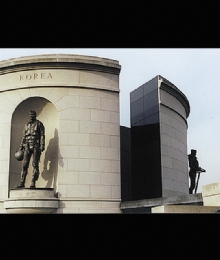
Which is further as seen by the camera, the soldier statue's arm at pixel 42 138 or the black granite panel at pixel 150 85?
the black granite panel at pixel 150 85

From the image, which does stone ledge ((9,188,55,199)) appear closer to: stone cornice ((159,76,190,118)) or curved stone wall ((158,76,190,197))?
curved stone wall ((158,76,190,197))

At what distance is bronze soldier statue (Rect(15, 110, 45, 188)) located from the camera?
19.9 metres

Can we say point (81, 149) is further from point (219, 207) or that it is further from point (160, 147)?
point (219, 207)

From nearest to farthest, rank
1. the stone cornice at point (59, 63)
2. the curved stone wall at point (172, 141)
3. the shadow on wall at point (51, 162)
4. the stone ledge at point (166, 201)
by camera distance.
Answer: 1. the stone ledge at point (166, 201)
2. the shadow on wall at point (51, 162)
3. the stone cornice at point (59, 63)
4. the curved stone wall at point (172, 141)

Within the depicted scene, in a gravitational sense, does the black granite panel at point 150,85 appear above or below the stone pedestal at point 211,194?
above

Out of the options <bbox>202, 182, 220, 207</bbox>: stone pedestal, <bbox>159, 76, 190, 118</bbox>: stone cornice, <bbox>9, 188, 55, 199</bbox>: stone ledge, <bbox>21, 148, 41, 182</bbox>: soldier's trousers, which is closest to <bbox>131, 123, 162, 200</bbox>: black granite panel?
<bbox>159, 76, 190, 118</bbox>: stone cornice

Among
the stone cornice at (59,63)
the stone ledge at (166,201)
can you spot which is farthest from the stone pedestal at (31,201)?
the stone cornice at (59,63)

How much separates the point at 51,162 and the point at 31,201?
7.25 ft

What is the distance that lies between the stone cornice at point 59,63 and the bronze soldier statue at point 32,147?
8.76 ft

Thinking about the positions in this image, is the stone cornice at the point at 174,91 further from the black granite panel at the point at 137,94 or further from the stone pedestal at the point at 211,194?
the stone pedestal at the point at 211,194

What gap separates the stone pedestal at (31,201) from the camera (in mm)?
19297

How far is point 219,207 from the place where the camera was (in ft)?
48.1
